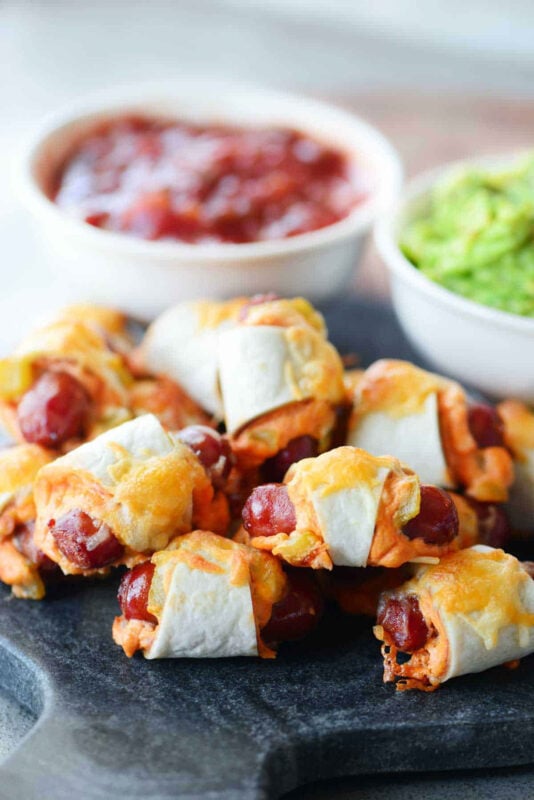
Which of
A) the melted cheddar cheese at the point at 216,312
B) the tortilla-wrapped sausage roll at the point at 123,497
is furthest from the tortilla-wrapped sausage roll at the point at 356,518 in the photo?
the melted cheddar cheese at the point at 216,312

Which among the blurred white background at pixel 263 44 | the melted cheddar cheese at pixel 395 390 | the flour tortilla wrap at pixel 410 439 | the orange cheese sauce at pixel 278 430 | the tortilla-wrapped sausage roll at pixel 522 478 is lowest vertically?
the blurred white background at pixel 263 44

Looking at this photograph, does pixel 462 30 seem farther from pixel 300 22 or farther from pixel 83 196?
pixel 83 196

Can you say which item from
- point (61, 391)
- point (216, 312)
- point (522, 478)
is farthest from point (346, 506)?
point (216, 312)

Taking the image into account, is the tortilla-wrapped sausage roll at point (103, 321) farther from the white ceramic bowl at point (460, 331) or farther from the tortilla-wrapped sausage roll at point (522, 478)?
the tortilla-wrapped sausage roll at point (522, 478)

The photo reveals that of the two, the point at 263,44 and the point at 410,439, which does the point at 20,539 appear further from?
the point at 263,44

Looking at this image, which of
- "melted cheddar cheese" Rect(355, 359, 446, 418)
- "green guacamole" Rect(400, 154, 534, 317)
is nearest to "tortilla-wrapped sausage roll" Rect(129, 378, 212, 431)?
"melted cheddar cheese" Rect(355, 359, 446, 418)

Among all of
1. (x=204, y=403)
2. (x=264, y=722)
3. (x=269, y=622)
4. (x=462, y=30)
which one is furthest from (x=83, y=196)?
(x=462, y=30)

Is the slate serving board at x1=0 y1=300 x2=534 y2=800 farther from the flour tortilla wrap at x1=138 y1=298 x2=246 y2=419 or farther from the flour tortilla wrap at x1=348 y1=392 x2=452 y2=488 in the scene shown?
the flour tortilla wrap at x1=138 y1=298 x2=246 y2=419

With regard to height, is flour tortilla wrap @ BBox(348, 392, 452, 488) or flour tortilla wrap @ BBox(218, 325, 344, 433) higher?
flour tortilla wrap @ BBox(218, 325, 344, 433)
